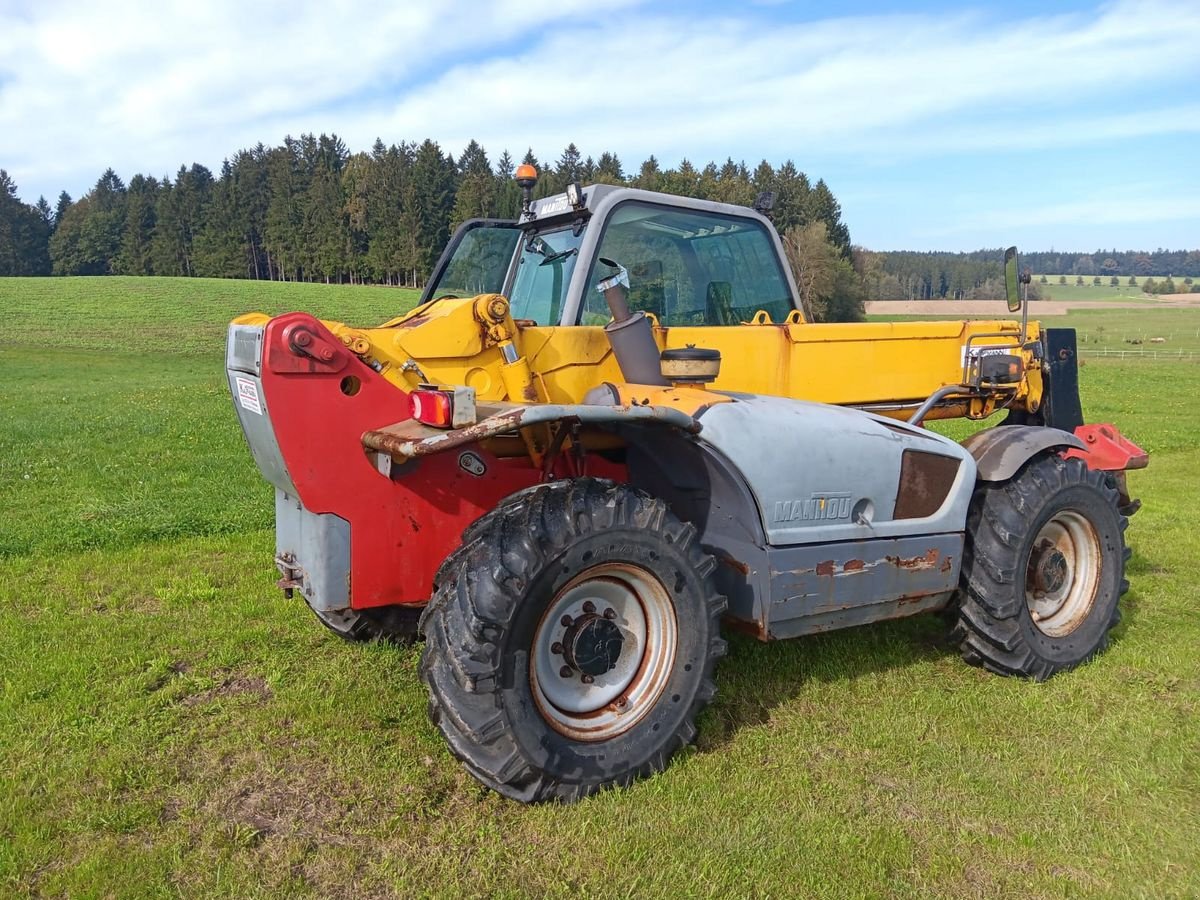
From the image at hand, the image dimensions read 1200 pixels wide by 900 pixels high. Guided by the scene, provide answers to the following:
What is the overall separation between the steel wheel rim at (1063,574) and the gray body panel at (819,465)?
0.79m

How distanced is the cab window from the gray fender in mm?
1246

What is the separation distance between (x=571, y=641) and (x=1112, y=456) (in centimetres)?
383

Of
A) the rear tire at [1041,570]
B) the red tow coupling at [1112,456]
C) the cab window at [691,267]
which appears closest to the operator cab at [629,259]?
the cab window at [691,267]

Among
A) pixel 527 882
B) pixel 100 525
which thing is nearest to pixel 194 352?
pixel 100 525

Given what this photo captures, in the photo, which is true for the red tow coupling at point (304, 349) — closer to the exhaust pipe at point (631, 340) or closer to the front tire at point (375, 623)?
the exhaust pipe at point (631, 340)

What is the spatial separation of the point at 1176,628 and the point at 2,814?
232 inches

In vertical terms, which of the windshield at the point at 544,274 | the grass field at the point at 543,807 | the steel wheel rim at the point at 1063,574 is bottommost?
the grass field at the point at 543,807

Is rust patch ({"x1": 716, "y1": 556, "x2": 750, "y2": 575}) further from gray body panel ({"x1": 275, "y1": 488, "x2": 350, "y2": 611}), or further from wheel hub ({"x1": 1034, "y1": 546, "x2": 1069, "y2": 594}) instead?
wheel hub ({"x1": 1034, "y1": 546, "x2": 1069, "y2": 594})

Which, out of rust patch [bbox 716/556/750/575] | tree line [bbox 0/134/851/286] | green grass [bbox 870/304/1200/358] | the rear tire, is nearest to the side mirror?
the rear tire

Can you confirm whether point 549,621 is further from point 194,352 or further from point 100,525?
point 194,352

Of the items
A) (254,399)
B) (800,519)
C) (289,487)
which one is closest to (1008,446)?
(800,519)

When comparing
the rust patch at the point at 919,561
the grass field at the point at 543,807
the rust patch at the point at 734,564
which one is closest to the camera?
the grass field at the point at 543,807

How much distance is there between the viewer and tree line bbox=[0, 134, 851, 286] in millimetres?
68188

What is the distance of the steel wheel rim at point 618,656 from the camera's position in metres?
3.63
